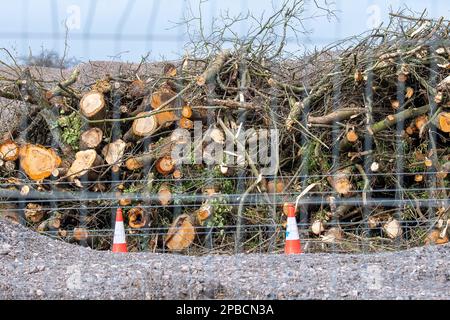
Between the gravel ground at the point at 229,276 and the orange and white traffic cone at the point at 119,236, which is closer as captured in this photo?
the gravel ground at the point at 229,276

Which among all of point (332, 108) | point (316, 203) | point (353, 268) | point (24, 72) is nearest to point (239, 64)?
point (332, 108)

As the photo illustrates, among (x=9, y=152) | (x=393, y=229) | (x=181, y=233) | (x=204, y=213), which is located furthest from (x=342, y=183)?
(x=9, y=152)

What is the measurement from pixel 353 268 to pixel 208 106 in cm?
245

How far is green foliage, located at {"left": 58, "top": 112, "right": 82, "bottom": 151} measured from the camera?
22.9 ft

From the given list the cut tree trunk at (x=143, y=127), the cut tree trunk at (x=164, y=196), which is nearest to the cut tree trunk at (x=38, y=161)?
the cut tree trunk at (x=143, y=127)

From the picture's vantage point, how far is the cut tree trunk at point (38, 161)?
6766 millimetres

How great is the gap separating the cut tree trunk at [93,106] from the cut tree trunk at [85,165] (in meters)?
0.30

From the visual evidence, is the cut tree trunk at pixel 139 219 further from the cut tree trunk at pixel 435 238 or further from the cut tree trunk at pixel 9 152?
the cut tree trunk at pixel 435 238

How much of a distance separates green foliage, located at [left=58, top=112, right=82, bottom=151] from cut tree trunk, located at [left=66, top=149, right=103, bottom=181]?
0.69 feet

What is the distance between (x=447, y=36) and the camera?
6723 millimetres

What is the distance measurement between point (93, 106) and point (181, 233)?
1.31 metres

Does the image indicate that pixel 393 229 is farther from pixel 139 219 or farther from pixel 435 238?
pixel 139 219

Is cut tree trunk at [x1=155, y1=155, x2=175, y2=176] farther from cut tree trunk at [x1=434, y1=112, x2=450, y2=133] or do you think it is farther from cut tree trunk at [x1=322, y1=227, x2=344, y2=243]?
cut tree trunk at [x1=434, y1=112, x2=450, y2=133]

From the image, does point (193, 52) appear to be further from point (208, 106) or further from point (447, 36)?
point (447, 36)
